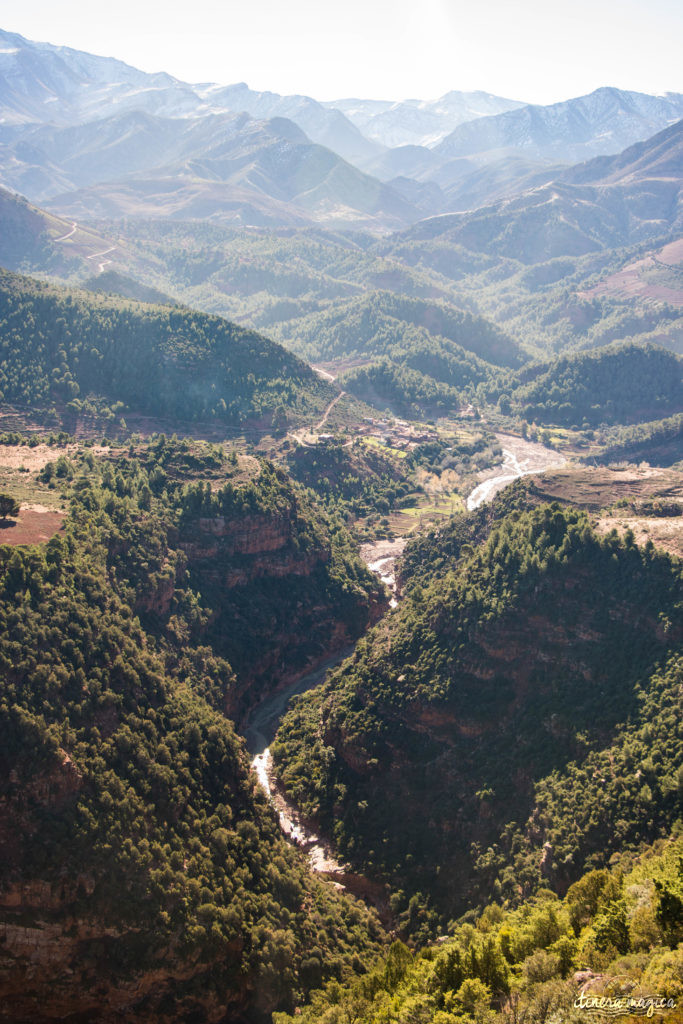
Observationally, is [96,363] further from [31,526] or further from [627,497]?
[627,497]

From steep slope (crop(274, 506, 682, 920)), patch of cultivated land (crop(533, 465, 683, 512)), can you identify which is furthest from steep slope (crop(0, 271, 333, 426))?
steep slope (crop(274, 506, 682, 920))

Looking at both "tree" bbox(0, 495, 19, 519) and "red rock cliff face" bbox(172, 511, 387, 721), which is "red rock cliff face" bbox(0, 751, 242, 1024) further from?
"red rock cliff face" bbox(172, 511, 387, 721)

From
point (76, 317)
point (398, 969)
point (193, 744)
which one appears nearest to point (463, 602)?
point (193, 744)

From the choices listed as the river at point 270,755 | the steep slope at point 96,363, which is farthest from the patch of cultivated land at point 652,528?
the steep slope at point 96,363

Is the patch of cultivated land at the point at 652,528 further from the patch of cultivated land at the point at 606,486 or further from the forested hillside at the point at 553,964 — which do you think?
the forested hillside at the point at 553,964

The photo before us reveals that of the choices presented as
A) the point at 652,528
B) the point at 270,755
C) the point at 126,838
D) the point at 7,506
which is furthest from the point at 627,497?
the point at 7,506
